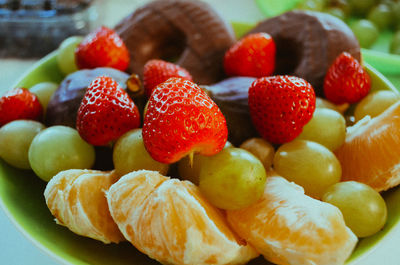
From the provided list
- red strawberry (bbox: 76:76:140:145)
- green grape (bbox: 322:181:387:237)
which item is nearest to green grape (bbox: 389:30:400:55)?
green grape (bbox: 322:181:387:237)

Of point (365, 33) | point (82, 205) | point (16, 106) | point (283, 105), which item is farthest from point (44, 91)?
point (365, 33)

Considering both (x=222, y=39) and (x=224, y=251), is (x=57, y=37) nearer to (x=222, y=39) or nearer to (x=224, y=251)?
(x=222, y=39)

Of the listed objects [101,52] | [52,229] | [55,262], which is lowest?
[55,262]

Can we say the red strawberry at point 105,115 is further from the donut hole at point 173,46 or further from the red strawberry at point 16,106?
the donut hole at point 173,46

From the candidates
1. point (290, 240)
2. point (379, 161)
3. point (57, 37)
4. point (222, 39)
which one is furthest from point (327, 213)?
point (57, 37)

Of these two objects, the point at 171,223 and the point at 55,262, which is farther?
the point at 55,262

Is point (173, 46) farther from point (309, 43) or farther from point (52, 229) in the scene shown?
point (52, 229)

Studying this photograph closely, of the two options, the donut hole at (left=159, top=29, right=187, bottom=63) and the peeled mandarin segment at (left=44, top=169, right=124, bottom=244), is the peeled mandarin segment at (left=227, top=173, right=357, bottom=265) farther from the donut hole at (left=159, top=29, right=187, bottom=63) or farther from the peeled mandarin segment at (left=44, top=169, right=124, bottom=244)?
the donut hole at (left=159, top=29, right=187, bottom=63)
